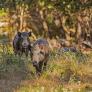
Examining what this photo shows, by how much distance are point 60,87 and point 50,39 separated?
1466cm

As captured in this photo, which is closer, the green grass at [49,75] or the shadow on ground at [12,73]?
the green grass at [49,75]

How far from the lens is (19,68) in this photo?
11664 mm

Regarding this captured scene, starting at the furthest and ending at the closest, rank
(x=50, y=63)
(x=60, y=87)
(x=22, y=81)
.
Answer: (x=50, y=63)
(x=22, y=81)
(x=60, y=87)

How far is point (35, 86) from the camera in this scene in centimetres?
972

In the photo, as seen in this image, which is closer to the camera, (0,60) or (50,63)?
(50,63)

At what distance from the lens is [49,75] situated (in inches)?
420

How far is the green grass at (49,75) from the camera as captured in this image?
9594 mm

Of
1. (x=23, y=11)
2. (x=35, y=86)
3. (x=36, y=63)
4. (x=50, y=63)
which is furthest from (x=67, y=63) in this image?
(x=23, y=11)

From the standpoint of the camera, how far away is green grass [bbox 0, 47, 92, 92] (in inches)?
378

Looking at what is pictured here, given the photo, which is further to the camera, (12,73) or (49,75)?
(12,73)

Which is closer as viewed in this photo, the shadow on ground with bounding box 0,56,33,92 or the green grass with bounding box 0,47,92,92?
the green grass with bounding box 0,47,92,92

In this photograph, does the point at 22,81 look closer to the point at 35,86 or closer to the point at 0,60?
the point at 35,86

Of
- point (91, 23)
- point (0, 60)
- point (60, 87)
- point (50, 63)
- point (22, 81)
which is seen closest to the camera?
point (60, 87)

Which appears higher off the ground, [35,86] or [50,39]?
[35,86]
